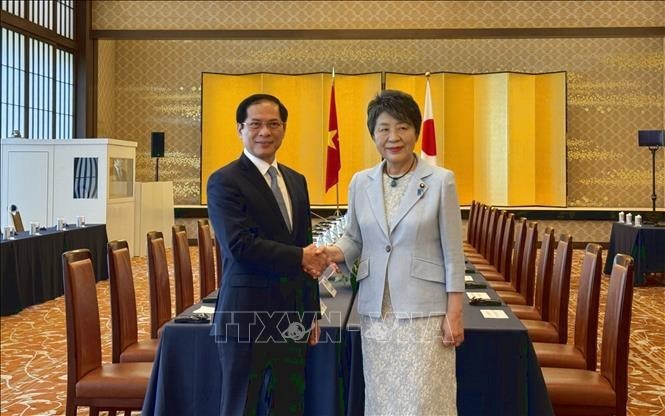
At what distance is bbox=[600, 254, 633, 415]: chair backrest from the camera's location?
9.59 feet

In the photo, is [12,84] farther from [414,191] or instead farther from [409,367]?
[409,367]

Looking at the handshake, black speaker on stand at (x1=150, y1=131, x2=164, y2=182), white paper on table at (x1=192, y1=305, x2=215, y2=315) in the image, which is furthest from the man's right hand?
black speaker on stand at (x1=150, y1=131, x2=164, y2=182)

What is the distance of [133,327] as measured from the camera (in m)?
3.73

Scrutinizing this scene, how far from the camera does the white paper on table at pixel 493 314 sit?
123 inches

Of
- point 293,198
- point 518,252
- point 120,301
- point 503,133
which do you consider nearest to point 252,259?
point 293,198

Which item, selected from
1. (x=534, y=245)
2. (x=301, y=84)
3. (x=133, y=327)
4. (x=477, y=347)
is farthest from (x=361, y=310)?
(x=301, y=84)

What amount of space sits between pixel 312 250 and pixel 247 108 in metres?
0.51

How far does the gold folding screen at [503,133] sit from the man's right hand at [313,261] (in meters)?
11.0

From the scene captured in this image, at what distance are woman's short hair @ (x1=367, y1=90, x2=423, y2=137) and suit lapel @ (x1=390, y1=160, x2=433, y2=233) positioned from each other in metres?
0.12

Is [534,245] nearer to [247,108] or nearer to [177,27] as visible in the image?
[247,108]

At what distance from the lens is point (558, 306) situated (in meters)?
4.12

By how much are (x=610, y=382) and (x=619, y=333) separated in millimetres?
206

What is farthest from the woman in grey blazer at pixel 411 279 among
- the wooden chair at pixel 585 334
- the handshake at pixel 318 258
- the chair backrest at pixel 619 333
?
the wooden chair at pixel 585 334

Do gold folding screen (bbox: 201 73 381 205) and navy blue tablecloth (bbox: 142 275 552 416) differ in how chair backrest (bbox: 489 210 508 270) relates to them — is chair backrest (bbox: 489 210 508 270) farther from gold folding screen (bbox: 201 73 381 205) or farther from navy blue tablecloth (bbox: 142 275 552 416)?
gold folding screen (bbox: 201 73 381 205)
